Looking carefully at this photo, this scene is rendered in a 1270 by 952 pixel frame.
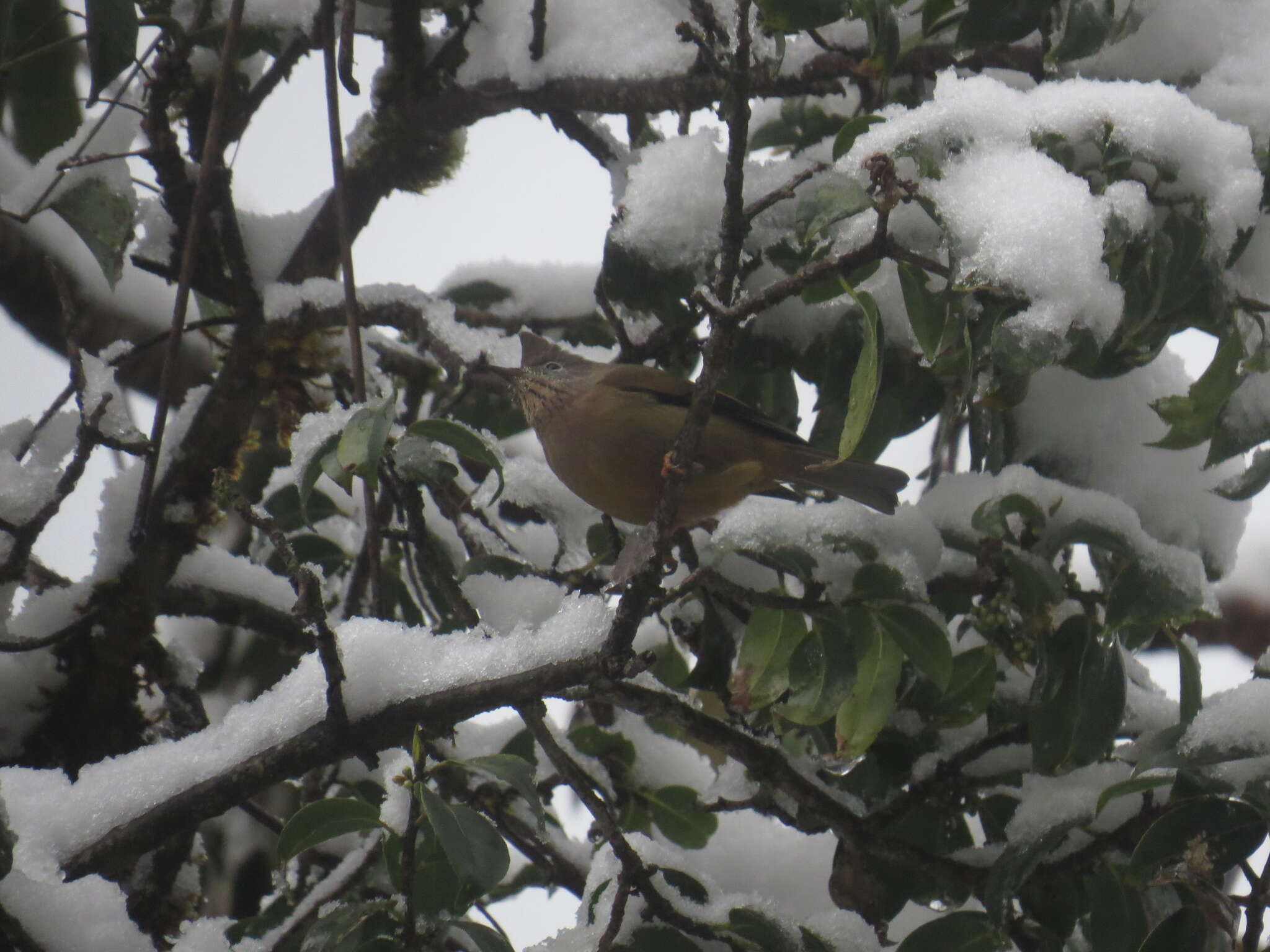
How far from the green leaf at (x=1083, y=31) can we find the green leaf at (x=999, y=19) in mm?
49

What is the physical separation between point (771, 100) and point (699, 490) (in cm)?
102

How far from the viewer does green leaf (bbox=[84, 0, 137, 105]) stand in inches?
76.4

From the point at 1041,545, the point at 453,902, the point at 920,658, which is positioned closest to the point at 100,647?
the point at 453,902

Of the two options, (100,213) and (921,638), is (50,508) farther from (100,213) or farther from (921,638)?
(921,638)

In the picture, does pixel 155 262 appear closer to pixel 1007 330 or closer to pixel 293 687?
pixel 293 687

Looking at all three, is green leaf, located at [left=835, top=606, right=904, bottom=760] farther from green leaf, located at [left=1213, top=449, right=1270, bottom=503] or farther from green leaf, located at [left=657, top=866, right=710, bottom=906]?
green leaf, located at [left=1213, top=449, right=1270, bottom=503]

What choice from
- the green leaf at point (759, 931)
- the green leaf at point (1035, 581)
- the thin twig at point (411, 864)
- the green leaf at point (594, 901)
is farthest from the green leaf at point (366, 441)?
the green leaf at point (1035, 581)

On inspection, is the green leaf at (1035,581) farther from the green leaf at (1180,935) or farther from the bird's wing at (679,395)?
the bird's wing at (679,395)

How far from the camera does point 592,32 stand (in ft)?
7.94

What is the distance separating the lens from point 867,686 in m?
1.84

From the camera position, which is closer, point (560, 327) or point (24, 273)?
point (560, 327)

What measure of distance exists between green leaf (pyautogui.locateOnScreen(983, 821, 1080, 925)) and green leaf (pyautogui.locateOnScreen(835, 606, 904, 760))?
257 mm

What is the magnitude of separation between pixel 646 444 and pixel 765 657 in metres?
0.65

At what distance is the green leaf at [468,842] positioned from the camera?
1423 mm
